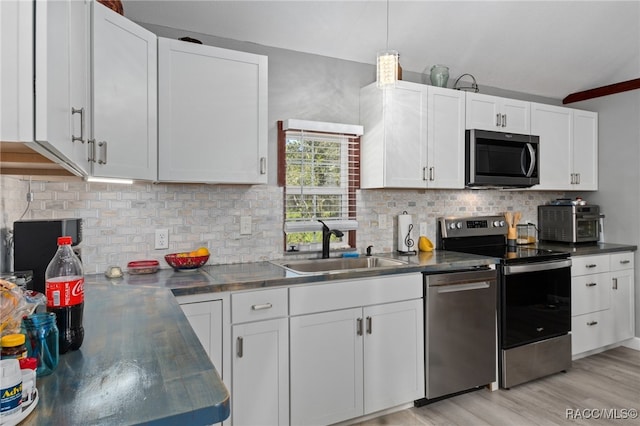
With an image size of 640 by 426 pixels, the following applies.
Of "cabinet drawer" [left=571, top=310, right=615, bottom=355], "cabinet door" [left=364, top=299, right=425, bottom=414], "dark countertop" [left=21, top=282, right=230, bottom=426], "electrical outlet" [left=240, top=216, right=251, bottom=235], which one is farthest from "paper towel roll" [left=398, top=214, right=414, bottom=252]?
"dark countertop" [left=21, top=282, right=230, bottom=426]

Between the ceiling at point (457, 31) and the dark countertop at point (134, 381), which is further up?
the ceiling at point (457, 31)

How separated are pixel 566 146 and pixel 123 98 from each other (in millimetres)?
3836

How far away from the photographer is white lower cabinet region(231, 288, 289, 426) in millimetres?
2109

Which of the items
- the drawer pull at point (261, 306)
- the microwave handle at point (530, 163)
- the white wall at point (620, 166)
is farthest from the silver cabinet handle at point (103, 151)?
the white wall at point (620, 166)

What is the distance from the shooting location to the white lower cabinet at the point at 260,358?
2.11 meters

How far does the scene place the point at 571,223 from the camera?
155 inches

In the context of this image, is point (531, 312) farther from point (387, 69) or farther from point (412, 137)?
point (387, 69)

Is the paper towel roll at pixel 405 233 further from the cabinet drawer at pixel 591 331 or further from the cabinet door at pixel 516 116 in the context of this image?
the cabinet drawer at pixel 591 331

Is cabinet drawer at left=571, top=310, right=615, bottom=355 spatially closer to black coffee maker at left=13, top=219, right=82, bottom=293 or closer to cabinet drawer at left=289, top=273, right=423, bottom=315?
cabinet drawer at left=289, top=273, right=423, bottom=315

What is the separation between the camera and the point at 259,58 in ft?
8.12

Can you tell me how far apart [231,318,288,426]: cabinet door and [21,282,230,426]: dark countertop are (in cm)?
81

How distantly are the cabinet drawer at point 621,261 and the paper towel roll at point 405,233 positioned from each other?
1.98 metres

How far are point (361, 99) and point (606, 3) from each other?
76.7 inches

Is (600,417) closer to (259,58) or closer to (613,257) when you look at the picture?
(613,257)
